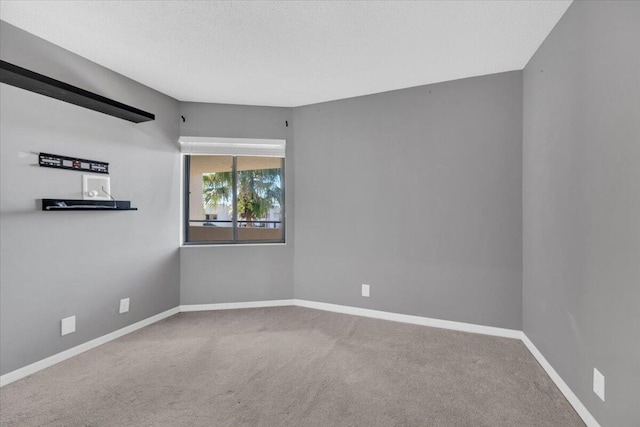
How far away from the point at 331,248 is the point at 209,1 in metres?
2.74

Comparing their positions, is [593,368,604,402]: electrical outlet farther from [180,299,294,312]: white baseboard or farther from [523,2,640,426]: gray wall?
[180,299,294,312]: white baseboard

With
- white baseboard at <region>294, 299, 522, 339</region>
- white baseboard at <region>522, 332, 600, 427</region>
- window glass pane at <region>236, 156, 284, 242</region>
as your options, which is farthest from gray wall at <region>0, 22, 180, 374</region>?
white baseboard at <region>522, 332, 600, 427</region>

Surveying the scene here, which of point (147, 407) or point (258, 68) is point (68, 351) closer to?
point (147, 407)

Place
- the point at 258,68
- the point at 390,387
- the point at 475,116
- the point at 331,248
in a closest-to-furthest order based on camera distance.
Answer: the point at 390,387 → the point at 258,68 → the point at 475,116 → the point at 331,248

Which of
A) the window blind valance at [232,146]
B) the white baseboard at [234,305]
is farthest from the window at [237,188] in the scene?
the white baseboard at [234,305]

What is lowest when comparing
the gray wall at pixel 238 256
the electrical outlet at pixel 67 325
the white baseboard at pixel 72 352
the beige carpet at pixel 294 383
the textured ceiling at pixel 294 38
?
the beige carpet at pixel 294 383

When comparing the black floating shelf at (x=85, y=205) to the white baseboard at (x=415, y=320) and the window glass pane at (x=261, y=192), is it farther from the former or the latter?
the white baseboard at (x=415, y=320)

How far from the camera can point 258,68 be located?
9.57 feet

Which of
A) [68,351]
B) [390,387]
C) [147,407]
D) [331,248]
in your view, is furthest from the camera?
[331,248]

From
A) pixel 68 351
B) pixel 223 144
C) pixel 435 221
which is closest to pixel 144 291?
pixel 68 351

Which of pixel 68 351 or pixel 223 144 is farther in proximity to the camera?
pixel 223 144

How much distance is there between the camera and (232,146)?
12.7ft

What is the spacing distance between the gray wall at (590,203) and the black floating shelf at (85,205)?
12.1 feet

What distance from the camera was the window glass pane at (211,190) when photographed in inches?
160
